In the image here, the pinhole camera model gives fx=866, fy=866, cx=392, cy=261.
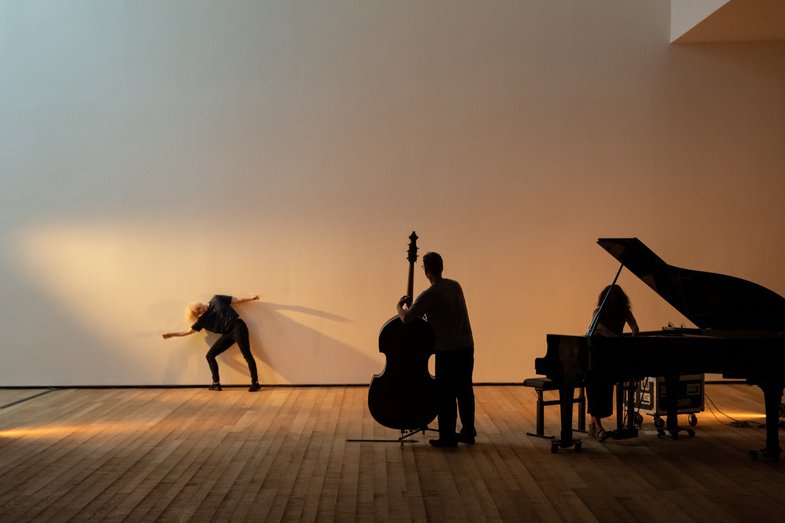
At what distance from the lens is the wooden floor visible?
444 cm

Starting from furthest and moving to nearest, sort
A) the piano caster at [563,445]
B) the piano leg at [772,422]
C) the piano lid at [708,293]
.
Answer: the piano caster at [563,445] < the piano lid at [708,293] < the piano leg at [772,422]

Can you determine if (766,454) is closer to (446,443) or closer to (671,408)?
(671,408)

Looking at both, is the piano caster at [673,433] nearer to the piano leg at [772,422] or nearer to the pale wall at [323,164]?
the piano leg at [772,422]

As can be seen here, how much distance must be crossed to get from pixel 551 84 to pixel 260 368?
426cm

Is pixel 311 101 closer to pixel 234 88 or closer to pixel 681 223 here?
pixel 234 88

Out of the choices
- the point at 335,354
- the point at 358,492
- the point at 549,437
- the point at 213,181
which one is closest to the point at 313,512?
the point at 358,492

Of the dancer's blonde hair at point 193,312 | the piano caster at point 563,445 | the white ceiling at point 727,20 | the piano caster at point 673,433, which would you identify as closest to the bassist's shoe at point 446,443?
the piano caster at point 563,445

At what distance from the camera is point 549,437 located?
620 cm

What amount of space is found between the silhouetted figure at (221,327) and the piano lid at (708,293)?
4.35 metres

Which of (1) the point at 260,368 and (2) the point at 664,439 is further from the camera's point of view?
(1) the point at 260,368

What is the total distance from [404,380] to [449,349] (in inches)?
14.7

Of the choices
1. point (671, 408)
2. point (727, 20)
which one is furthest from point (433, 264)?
point (727, 20)

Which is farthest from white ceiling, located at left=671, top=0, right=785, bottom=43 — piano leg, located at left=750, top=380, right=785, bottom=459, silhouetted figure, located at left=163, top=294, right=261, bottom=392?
silhouetted figure, located at left=163, top=294, right=261, bottom=392

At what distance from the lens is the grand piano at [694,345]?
5.39 m
